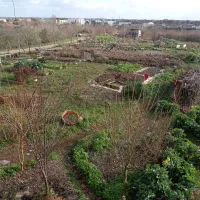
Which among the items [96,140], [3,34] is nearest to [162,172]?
[96,140]

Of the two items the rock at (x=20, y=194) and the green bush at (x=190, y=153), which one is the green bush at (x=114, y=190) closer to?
the rock at (x=20, y=194)

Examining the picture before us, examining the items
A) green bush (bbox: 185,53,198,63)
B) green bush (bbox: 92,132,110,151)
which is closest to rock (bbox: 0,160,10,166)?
green bush (bbox: 92,132,110,151)

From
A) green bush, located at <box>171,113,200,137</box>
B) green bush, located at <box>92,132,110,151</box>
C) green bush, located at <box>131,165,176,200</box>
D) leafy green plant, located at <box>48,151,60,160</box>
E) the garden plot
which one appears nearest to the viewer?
green bush, located at <box>131,165,176,200</box>

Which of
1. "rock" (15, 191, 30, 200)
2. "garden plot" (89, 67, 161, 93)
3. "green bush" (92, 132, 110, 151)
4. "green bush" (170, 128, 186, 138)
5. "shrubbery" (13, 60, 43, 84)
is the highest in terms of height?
"shrubbery" (13, 60, 43, 84)

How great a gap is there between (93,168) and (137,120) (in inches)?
64.7

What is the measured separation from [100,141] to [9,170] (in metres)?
2.53

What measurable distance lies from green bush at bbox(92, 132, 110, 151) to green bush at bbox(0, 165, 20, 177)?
2089 mm

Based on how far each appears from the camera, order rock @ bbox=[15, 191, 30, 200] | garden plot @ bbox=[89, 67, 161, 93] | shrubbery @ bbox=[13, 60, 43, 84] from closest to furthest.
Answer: rock @ bbox=[15, 191, 30, 200] → garden plot @ bbox=[89, 67, 161, 93] → shrubbery @ bbox=[13, 60, 43, 84]

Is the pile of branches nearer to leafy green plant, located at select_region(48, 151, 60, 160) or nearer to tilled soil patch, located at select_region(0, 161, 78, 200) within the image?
leafy green plant, located at select_region(48, 151, 60, 160)

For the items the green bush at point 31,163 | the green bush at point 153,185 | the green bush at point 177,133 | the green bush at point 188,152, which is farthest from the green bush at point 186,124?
the green bush at point 31,163

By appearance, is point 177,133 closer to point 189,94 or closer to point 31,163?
point 189,94

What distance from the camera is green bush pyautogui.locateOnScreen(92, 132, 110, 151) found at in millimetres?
6200

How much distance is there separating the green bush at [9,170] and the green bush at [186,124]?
17.0 feet

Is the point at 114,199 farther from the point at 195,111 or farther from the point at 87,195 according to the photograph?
the point at 195,111
